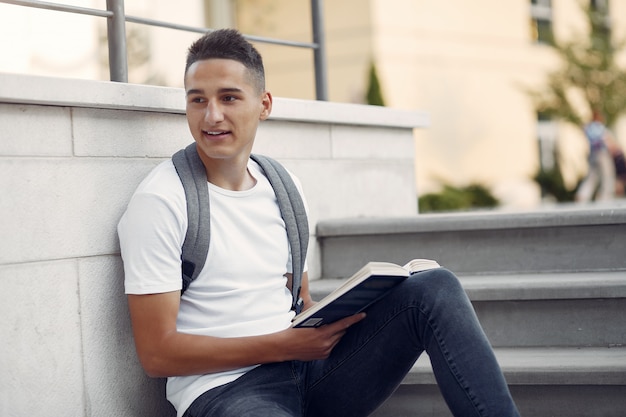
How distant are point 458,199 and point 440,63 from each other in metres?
3.32

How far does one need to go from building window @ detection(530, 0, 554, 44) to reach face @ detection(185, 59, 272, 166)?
15.5 m

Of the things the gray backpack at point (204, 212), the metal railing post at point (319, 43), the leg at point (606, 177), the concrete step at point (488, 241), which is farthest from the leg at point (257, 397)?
the leg at point (606, 177)

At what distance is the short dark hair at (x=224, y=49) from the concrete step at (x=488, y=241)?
4.45 ft

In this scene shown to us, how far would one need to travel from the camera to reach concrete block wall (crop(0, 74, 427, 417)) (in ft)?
8.39

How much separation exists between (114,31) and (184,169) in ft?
2.47

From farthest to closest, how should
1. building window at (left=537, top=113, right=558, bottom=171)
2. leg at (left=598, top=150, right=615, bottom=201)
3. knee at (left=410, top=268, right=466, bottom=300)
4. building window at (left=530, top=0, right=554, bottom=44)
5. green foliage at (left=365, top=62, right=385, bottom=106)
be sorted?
building window at (left=537, top=113, right=558, bottom=171) → building window at (left=530, top=0, right=554, bottom=44) → leg at (left=598, top=150, right=615, bottom=201) → green foliage at (left=365, top=62, right=385, bottom=106) → knee at (left=410, top=268, right=466, bottom=300)

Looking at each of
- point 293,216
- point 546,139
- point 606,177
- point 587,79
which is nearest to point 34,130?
point 293,216

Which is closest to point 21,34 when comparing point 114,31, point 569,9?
point 114,31

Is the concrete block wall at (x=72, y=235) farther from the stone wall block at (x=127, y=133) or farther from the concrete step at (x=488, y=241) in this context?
the concrete step at (x=488, y=241)

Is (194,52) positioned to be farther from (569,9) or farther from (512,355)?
(569,9)

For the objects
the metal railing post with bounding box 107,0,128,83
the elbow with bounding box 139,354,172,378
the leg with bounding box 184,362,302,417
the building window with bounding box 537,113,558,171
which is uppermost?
the building window with bounding box 537,113,558,171

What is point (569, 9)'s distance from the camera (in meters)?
18.5

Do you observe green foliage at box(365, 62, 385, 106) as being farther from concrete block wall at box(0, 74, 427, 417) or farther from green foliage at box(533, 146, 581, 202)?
→ concrete block wall at box(0, 74, 427, 417)

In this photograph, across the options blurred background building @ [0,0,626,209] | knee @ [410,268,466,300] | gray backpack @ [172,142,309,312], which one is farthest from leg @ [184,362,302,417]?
blurred background building @ [0,0,626,209]
